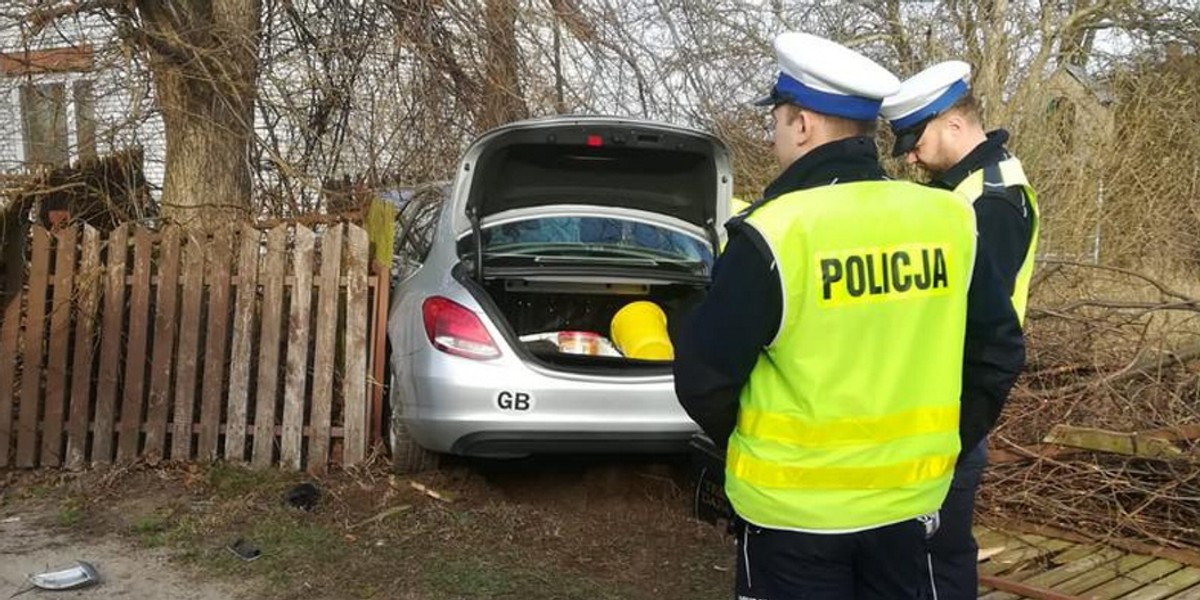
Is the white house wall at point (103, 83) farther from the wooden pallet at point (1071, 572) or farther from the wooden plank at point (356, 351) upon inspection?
the wooden pallet at point (1071, 572)

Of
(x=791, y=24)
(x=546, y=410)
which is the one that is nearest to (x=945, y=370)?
(x=546, y=410)

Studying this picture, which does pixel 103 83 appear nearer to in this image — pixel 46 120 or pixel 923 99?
pixel 46 120

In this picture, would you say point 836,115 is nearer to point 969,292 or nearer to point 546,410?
point 969,292

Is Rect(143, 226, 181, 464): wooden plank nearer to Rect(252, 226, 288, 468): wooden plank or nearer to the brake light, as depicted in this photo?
Rect(252, 226, 288, 468): wooden plank

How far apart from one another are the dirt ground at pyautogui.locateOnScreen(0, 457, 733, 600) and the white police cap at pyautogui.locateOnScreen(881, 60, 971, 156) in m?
2.02

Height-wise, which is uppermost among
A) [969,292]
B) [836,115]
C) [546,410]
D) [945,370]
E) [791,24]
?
[791,24]

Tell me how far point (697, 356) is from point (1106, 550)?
3.14 meters

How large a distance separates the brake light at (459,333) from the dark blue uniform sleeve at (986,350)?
8.38 ft

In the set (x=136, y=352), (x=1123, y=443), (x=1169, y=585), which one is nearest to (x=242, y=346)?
(x=136, y=352)

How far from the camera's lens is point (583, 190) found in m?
5.58

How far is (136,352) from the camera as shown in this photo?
5797mm

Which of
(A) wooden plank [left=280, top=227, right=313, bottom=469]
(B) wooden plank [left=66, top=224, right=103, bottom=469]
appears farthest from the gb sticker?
(B) wooden plank [left=66, top=224, right=103, bottom=469]

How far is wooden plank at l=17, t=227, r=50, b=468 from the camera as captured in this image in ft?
18.8

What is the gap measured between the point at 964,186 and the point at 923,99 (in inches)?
11.6
